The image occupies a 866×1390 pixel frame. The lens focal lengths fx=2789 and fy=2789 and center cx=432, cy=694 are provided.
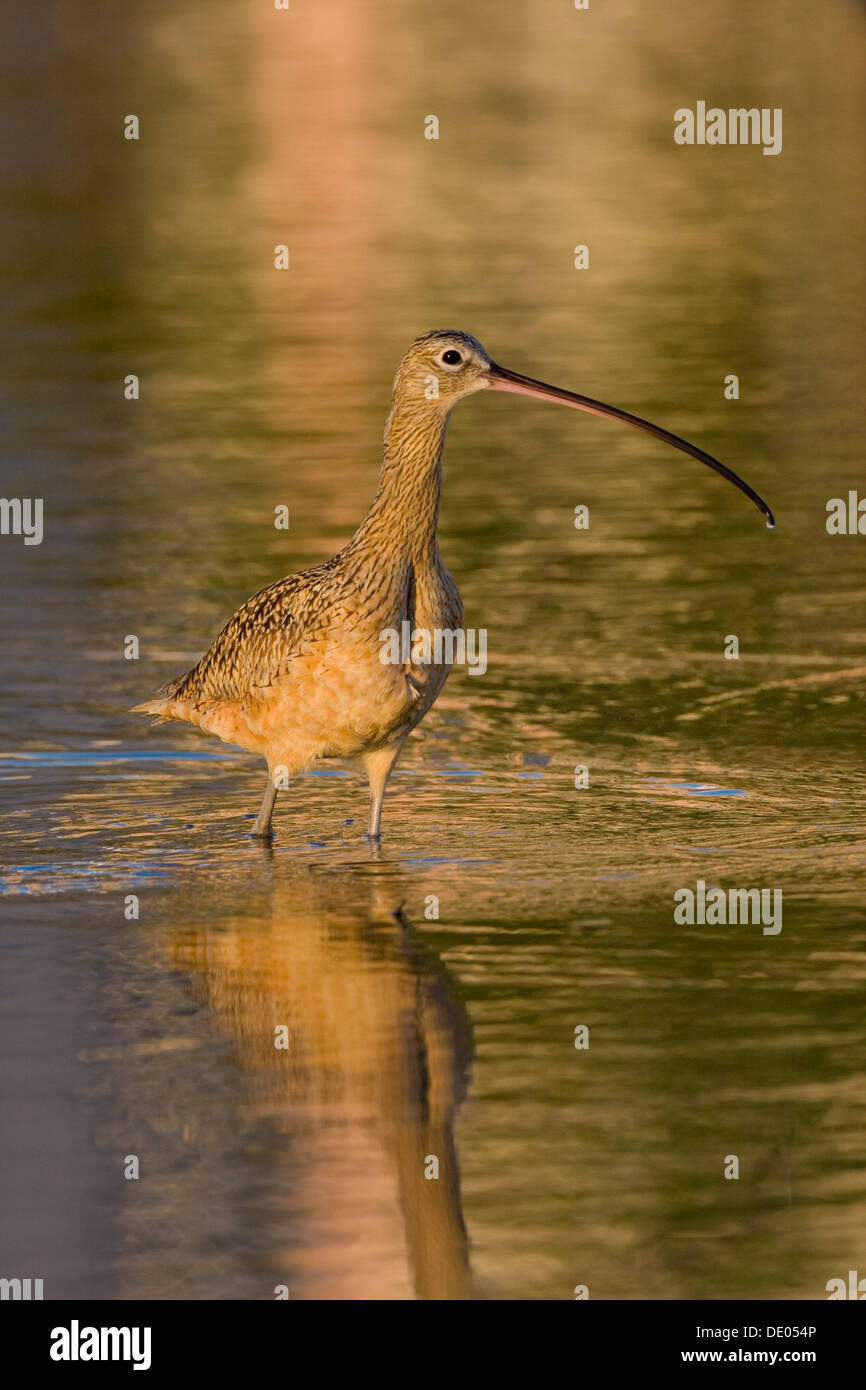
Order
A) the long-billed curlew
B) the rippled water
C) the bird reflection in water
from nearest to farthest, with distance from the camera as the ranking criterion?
1. the bird reflection in water
2. the rippled water
3. the long-billed curlew

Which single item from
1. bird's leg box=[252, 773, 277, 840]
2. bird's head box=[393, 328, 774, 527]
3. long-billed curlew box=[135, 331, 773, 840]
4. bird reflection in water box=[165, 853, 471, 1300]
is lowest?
bird reflection in water box=[165, 853, 471, 1300]

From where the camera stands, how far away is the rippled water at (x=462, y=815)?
720 cm

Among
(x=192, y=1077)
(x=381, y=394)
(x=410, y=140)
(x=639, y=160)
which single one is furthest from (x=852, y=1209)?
(x=410, y=140)

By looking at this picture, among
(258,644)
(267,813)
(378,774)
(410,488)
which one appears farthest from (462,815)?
(410,488)

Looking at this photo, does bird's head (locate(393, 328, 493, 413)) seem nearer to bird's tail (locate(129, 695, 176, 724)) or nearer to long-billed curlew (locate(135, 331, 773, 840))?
long-billed curlew (locate(135, 331, 773, 840))

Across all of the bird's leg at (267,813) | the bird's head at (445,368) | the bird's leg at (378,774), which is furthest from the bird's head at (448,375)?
the bird's leg at (267,813)

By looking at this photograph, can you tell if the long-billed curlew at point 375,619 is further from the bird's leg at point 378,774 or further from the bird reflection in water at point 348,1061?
the bird reflection in water at point 348,1061

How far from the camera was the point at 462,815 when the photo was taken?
36.3ft

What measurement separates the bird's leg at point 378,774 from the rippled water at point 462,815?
0.10m

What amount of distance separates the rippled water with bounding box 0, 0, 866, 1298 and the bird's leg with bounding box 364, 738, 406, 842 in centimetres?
10

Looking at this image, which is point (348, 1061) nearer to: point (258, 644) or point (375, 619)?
point (375, 619)

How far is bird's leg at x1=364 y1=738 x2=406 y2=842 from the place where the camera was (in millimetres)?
10656

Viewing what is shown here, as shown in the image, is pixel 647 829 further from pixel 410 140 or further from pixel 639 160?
pixel 410 140

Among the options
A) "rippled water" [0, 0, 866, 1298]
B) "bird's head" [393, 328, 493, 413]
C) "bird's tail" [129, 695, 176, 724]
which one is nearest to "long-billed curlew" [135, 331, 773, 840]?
"bird's head" [393, 328, 493, 413]
